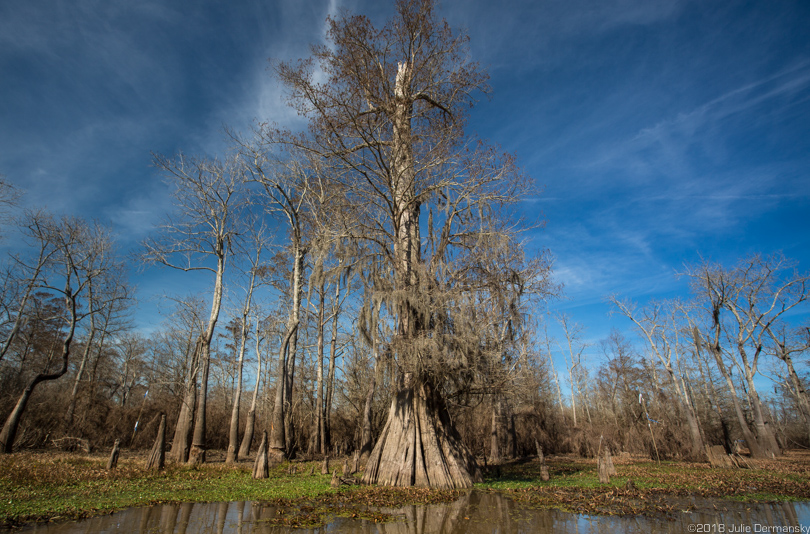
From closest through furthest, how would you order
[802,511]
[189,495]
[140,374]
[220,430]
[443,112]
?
[802,511], [189,495], [443,112], [220,430], [140,374]

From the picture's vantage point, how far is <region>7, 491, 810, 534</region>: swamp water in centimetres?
546

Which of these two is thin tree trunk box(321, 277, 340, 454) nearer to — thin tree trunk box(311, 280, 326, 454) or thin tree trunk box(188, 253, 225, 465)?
thin tree trunk box(311, 280, 326, 454)

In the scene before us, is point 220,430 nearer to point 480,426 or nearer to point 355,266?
point 480,426

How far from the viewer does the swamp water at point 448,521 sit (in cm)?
546

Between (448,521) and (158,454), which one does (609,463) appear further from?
(158,454)

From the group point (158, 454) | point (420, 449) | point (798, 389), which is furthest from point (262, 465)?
point (798, 389)

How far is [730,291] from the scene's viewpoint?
22.5 m

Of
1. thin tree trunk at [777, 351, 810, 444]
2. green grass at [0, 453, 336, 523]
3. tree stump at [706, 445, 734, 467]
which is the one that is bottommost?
tree stump at [706, 445, 734, 467]

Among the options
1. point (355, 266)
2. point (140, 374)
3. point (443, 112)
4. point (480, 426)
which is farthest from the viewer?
point (140, 374)

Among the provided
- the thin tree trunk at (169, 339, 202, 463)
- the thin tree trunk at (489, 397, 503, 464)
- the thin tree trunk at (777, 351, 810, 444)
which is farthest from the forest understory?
the thin tree trunk at (777, 351, 810, 444)

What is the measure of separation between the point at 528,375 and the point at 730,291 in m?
19.7

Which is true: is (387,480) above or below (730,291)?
below

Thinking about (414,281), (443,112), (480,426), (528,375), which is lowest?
(480,426)

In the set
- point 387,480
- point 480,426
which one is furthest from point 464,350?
point 480,426
